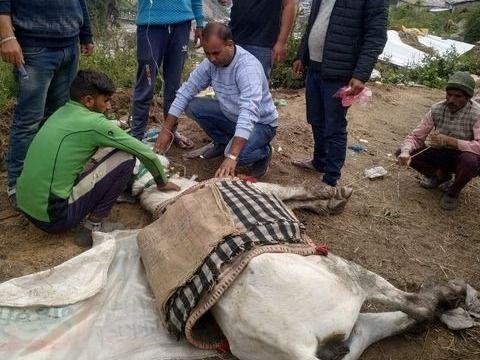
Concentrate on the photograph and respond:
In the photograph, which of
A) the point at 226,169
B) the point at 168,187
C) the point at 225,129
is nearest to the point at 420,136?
the point at 225,129

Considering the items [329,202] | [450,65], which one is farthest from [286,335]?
[450,65]

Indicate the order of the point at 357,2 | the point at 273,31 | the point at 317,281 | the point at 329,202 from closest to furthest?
1. the point at 317,281
2. the point at 357,2
3. the point at 329,202
4. the point at 273,31

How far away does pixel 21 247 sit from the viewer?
280cm

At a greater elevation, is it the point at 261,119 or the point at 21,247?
the point at 261,119

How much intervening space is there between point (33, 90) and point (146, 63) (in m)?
0.95

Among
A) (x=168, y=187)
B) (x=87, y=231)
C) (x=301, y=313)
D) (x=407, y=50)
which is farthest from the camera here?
(x=407, y=50)

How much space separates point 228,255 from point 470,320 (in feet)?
4.36

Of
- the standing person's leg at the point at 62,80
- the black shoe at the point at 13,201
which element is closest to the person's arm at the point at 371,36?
the standing person's leg at the point at 62,80

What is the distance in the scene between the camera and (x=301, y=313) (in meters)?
1.89

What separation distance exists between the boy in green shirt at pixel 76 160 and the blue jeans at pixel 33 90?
17.0 inches

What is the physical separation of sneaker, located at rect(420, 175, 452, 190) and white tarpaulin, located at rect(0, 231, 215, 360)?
2.61 metres

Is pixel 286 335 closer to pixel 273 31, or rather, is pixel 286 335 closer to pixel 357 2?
pixel 357 2

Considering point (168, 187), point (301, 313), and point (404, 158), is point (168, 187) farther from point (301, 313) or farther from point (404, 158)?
point (404, 158)

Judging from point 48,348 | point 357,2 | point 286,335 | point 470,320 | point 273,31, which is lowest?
point 48,348
